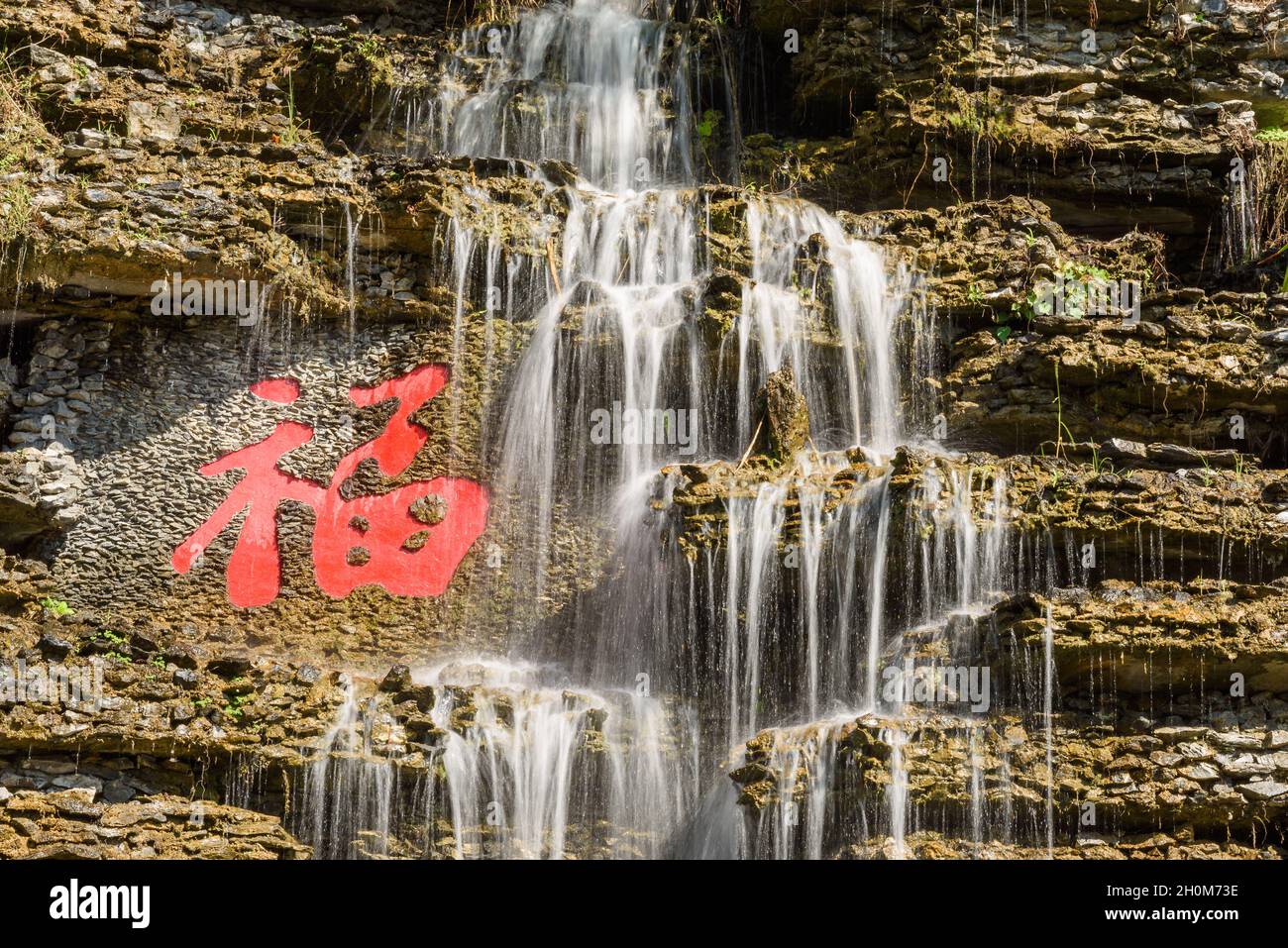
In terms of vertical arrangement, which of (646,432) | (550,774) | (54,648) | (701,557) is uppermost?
(646,432)

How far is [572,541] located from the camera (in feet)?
35.4

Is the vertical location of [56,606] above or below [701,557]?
below

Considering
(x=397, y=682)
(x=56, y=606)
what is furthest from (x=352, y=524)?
(x=56, y=606)

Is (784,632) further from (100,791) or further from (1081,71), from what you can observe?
(1081,71)

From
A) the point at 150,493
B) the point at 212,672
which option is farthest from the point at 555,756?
the point at 150,493

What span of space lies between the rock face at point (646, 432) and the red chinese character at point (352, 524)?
0.11ft

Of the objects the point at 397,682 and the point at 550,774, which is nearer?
the point at 550,774

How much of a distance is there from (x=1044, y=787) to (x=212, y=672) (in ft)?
18.1

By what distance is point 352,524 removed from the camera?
11031 mm

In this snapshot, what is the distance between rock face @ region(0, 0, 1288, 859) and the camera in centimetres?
891
